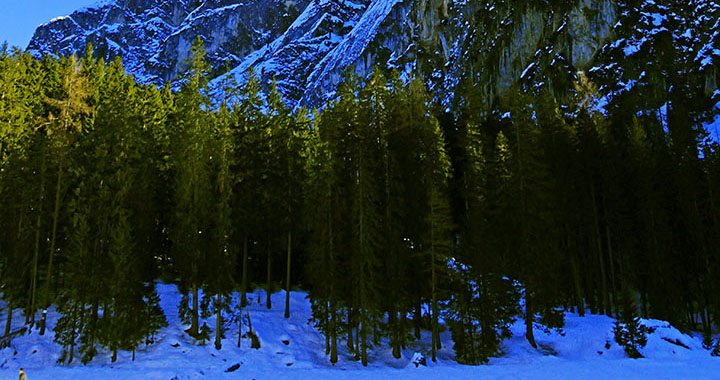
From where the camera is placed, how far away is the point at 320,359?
21.1 m

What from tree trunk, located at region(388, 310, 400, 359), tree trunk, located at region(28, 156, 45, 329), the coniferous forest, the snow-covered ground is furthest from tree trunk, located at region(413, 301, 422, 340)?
tree trunk, located at region(28, 156, 45, 329)

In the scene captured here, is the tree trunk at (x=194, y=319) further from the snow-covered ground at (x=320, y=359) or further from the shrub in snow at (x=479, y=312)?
the shrub in snow at (x=479, y=312)

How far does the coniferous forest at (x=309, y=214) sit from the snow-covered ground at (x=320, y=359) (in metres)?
0.80

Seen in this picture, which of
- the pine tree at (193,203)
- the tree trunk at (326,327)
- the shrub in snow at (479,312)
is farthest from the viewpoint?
the tree trunk at (326,327)

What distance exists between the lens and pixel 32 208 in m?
22.2

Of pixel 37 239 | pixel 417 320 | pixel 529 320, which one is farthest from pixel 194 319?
pixel 529 320

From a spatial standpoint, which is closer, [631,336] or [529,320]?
[631,336]

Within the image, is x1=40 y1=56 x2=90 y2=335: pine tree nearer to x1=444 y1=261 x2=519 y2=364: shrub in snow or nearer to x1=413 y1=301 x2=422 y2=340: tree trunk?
x1=413 y1=301 x2=422 y2=340: tree trunk

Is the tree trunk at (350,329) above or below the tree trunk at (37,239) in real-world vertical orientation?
below

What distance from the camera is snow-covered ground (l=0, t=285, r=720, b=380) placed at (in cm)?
1650

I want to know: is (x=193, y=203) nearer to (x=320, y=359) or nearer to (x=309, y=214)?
(x=309, y=214)

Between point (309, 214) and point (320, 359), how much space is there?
23.9 feet

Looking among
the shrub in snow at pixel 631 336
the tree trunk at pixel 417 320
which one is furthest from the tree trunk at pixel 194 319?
the shrub in snow at pixel 631 336

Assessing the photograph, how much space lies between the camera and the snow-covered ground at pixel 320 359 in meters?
16.5
